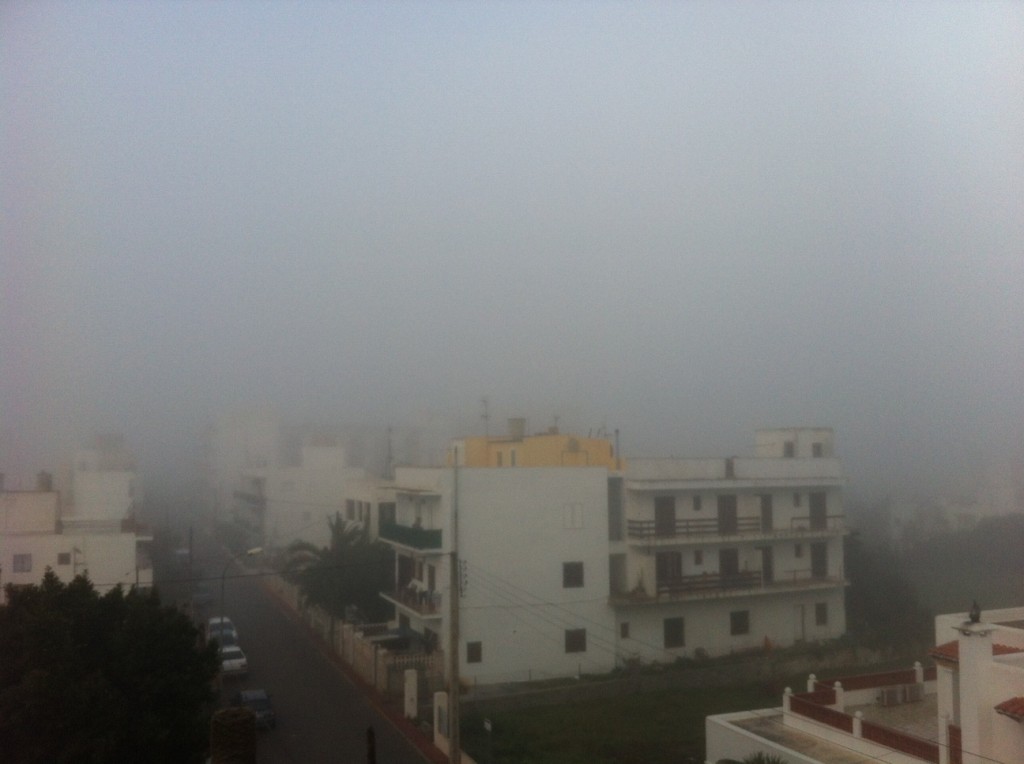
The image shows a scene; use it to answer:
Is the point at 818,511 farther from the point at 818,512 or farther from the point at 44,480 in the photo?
the point at 44,480

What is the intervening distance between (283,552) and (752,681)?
10.5m

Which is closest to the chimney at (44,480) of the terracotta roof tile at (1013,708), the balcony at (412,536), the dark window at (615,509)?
the balcony at (412,536)

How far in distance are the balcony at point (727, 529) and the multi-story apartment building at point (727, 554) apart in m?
0.02

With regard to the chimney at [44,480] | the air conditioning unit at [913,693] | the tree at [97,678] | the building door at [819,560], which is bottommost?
Answer: the air conditioning unit at [913,693]

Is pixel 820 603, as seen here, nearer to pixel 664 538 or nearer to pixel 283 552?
→ pixel 664 538

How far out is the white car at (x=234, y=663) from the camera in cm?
1463

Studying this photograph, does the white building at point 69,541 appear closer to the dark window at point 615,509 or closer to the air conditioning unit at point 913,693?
the dark window at point 615,509

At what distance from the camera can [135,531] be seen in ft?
51.2

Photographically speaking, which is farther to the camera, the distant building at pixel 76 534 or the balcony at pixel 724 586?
the balcony at pixel 724 586

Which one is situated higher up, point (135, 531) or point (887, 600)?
point (135, 531)

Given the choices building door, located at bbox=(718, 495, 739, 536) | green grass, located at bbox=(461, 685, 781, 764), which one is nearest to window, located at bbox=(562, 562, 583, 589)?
green grass, located at bbox=(461, 685, 781, 764)

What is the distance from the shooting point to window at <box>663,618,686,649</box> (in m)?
16.2

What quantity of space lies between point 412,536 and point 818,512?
27.1ft

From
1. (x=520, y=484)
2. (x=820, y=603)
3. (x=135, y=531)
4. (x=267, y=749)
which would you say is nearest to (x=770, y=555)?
(x=820, y=603)
